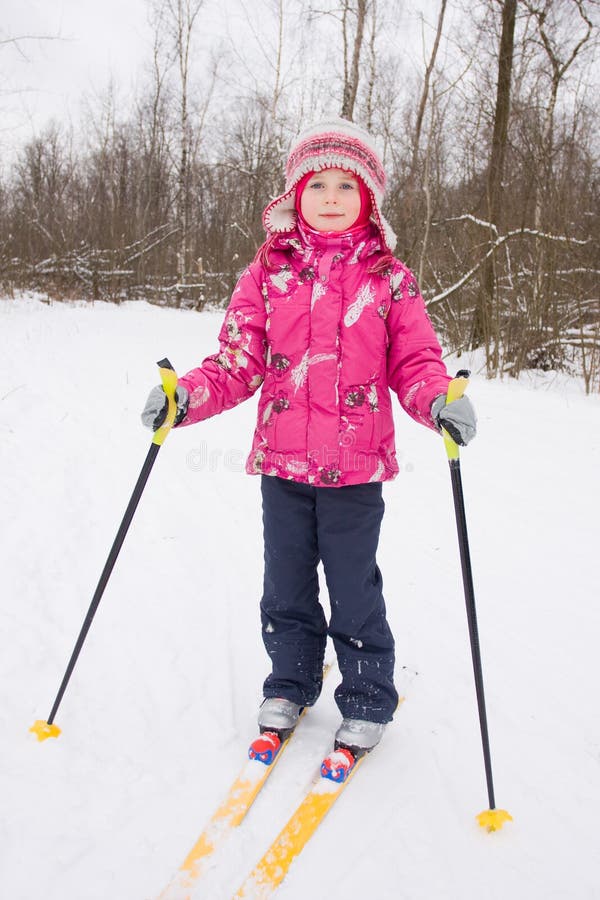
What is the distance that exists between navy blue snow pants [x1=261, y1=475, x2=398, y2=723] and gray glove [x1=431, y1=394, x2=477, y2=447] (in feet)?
1.25

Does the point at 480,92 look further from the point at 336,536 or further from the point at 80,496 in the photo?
the point at 336,536

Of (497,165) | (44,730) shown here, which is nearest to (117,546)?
(44,730)

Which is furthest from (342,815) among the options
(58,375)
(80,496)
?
(58,375)

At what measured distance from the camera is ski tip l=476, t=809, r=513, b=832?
1.60m

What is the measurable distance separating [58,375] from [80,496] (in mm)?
3468

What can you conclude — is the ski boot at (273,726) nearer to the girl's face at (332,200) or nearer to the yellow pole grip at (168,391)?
the yellow pole grip at (168,391)

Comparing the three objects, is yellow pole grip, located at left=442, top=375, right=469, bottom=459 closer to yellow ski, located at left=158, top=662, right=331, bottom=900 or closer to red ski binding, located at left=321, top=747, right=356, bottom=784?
red ski binding, located at left=321, top=747, right=356, bottom=784

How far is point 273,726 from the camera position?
188 centimetres

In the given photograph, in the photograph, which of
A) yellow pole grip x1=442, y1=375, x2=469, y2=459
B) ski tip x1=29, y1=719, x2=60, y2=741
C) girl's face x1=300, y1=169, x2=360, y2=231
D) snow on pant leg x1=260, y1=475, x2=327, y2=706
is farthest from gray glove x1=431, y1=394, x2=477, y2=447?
ski tip x1=29, y1=719, x2=60, y2=741

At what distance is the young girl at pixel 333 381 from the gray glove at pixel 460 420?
0.14 meters

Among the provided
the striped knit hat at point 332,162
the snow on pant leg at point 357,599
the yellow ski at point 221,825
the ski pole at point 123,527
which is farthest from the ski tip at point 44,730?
the striped knit hat at point 332,162

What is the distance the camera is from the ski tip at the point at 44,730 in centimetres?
182

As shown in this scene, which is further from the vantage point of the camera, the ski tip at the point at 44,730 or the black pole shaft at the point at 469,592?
the ski tip at the point at 44,730

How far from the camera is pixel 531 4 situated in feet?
26.0
